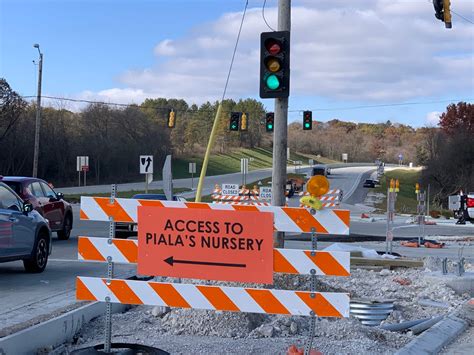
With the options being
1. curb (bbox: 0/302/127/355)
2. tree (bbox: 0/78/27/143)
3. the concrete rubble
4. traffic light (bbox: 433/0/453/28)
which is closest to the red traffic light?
the concrete rubble

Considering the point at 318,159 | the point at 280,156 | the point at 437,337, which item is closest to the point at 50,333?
the point at 437,337

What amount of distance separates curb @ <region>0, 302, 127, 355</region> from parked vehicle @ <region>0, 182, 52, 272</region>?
140 inches

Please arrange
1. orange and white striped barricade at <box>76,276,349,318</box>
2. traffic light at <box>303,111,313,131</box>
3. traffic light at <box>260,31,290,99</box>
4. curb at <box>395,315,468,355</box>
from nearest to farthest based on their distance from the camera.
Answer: orange and white striped barricade at <box>76,276,349,318</box> → curb at <box>395,315,468,355</box> → traffic light at <box>260,31,290,99</box> → traffic light at <box>303,111,313,131</box>

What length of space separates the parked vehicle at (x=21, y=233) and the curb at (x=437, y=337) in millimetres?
6788

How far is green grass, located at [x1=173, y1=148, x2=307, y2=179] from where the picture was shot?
93750mm

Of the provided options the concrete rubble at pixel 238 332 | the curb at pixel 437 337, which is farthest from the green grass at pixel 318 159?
the concrete rubble at pixel 238 332

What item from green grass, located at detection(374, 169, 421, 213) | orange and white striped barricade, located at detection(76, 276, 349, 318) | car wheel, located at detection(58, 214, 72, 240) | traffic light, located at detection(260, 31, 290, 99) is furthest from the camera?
green grass, located at detection(374, 169, 421, 213)

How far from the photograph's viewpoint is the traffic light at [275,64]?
34.3ft

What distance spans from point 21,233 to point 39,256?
98 cm

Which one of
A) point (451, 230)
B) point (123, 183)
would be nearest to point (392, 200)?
point (451, 230)

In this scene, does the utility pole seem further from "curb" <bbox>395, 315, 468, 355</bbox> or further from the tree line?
the tree line

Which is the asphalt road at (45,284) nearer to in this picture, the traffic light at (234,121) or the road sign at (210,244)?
the road sign at (210,244)

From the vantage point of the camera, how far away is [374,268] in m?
14.1

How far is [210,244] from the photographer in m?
6.27
